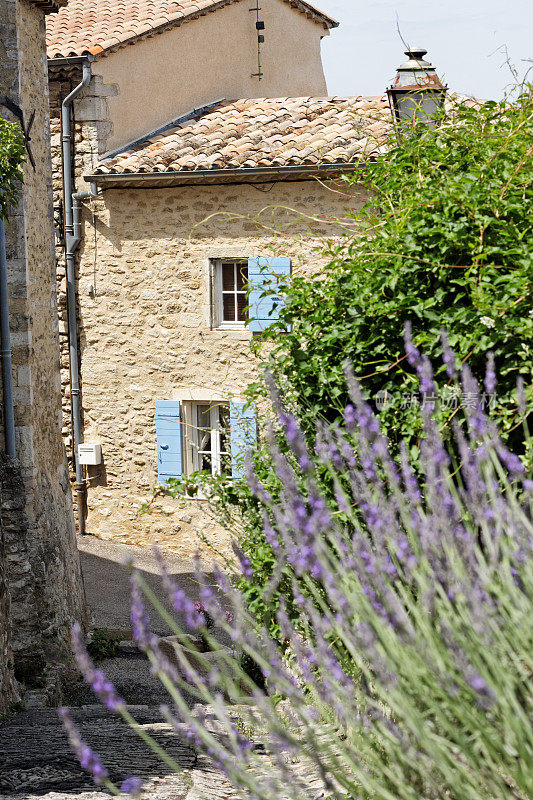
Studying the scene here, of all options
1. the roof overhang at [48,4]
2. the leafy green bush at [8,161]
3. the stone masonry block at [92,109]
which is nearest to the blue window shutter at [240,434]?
the leafy green bush at [8,161]

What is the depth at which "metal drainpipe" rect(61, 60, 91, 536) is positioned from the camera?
11.4m

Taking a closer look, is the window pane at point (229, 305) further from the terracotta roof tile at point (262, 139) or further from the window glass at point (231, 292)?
the terracotta roof tile at point (262, 139)

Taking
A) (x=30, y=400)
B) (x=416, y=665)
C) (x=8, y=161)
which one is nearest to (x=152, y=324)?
(x=30, y=400)

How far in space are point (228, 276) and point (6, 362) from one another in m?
4.50

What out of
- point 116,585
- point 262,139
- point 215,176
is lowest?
point 116,585

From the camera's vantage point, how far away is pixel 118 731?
444 cm

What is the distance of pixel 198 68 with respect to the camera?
42.4ft

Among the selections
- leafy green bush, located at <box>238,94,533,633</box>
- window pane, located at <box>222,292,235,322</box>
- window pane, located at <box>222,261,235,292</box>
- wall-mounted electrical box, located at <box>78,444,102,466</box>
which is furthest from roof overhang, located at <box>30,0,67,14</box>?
wall-mounted electrical box, located at <box>78,444,102,466</box>

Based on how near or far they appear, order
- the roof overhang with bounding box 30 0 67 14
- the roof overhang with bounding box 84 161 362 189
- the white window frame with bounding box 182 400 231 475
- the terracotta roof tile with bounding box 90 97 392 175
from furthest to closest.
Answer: the white window frame with bounding box 182 400 231 475
the terracotta roof tile with bounding box 90 97 392 175
the roof overhang with bounding box 84 161 362 189
the roof overhang with bounding box 30 0 67 14

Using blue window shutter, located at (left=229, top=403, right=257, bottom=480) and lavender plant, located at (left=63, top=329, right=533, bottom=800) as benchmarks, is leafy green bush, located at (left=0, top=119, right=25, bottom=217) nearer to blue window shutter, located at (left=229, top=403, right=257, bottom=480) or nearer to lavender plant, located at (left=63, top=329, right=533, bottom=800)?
blue window shutter, located at (left=229, top=403, right=257, bottom=480)

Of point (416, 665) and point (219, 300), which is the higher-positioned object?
point (219, 300)

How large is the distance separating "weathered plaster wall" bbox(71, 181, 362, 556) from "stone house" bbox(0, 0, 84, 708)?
9.84 ft

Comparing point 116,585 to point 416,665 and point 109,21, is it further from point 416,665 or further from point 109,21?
point 416,665

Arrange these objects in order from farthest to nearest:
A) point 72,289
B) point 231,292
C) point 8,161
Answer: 1. point 72,289
2. point 231,292
3. point 8,161
